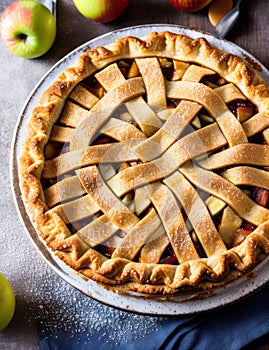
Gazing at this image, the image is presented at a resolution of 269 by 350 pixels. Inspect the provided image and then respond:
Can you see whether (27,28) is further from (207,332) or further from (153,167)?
(207,332)

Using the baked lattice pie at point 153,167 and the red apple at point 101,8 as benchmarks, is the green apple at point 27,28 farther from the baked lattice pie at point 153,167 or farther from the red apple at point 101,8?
the baked lattice pie at point 153,167

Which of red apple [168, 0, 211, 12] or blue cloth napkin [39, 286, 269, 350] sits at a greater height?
red apple [168, 0, 211, 12]

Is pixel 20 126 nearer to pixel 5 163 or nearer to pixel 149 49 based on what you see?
pixel 5 163

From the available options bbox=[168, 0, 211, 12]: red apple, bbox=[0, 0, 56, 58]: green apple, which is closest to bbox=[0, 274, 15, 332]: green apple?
bbox=[0, 0, 56, 58]: green apple

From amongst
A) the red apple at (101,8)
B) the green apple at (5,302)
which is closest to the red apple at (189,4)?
the red apple at (101,8)

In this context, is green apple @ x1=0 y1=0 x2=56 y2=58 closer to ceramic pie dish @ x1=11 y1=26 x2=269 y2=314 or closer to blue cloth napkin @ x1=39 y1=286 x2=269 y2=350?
ceramic pie dish @ x1=11 y1=26 x2=269 y2=314

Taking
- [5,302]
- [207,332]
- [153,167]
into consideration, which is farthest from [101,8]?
[207,332]

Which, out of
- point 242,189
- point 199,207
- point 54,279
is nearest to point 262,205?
point 242,189
